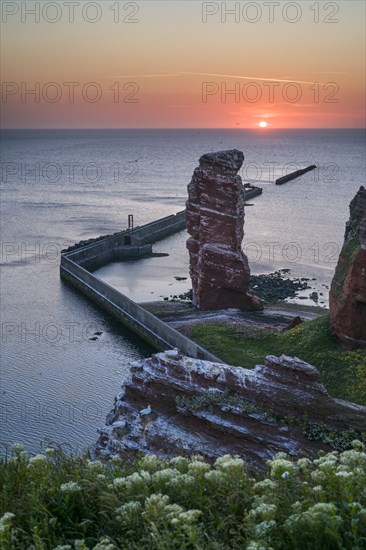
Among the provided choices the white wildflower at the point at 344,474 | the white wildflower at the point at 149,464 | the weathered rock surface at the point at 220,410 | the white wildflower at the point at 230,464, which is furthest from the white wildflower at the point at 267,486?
the weathered rock surface at the point at 220,410

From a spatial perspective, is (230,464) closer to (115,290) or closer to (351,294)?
(351,294)

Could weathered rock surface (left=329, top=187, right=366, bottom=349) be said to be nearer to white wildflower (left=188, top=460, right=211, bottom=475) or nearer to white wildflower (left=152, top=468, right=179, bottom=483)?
white wildflower (left=188, top=460, right=211, bottom=475)

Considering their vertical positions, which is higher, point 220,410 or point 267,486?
point 267,486

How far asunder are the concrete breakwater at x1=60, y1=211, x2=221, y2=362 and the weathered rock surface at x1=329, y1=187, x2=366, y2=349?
20.9 ft

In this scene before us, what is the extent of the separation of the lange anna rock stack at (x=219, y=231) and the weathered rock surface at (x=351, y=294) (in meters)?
12.6

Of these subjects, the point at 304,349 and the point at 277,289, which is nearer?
the point at 304,349

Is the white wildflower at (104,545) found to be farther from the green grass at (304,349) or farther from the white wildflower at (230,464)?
the green grass at (304,349)

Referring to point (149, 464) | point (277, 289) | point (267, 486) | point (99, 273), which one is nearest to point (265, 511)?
point (267, 486)

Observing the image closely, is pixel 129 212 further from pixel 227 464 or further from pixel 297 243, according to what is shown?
pixel 227 464

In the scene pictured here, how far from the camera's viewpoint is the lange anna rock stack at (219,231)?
48375mm

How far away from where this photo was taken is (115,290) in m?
53.3

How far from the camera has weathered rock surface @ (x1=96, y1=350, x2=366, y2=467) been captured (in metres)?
20.8

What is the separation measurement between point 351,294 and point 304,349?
3.78 metres

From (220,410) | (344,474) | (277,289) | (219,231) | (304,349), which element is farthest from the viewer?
(277,289)
